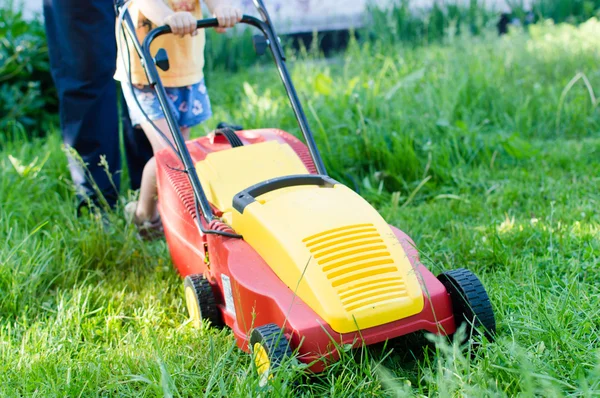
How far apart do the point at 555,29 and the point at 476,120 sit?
1970 mm

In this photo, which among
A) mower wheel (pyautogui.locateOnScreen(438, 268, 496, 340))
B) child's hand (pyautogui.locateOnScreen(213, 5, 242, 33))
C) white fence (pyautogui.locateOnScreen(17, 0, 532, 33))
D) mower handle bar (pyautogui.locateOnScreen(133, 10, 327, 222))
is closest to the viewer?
mower wheel (pyautogui.locateOnScreen(438, 268, 496, 340))

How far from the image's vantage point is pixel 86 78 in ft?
10.2

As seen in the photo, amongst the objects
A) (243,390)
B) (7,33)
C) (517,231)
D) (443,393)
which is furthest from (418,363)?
(7,33)

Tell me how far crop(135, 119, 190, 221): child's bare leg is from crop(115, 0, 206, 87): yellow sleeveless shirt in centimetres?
17

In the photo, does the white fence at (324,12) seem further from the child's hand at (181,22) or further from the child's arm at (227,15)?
the child's hand at (181,22)

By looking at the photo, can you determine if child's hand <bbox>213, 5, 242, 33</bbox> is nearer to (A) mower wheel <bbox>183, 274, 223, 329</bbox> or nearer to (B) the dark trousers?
(A) mower wheel <bbox>183, 274, 223, 329</bbox>

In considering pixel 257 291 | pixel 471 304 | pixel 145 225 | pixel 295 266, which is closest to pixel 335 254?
pixel 295 266

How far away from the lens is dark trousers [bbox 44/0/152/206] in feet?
10.1

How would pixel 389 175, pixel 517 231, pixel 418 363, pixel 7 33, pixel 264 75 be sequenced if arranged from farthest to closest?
pixel 264 75 → pixel 7 33 → pixel 389 175 → pixel 517 231 → pixel 418 363

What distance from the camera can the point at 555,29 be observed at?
5.24 m

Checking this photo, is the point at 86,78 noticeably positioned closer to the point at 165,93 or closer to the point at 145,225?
the point at 145,225

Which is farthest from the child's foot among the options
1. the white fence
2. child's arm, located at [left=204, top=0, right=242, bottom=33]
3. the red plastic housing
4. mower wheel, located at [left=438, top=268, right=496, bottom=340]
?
the white fence

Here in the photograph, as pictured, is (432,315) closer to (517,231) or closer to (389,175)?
(517,231)

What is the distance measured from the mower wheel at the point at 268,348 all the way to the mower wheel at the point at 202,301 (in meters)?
0.36
